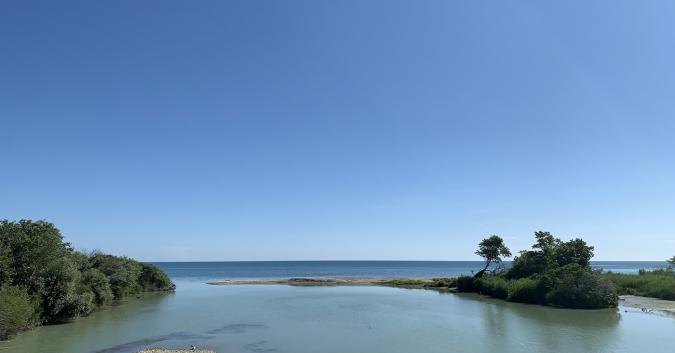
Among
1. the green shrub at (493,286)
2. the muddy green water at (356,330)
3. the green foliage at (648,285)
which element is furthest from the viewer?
the green shrub at (493,286)

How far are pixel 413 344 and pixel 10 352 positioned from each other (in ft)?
85.2

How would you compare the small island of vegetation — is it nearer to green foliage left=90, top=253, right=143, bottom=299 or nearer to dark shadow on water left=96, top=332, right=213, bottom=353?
dark shadow on water left=96, top=332, right=213, bottom=353

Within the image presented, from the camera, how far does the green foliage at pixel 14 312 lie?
111 feet

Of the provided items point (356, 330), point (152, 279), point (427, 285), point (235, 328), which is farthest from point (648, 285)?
point (152, 279)

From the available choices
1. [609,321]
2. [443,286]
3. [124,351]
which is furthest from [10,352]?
[443,286]

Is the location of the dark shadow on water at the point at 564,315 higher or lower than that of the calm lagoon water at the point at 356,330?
higher

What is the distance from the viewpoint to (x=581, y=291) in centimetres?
5625

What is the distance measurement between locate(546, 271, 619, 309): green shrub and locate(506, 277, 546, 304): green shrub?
6.05 ft

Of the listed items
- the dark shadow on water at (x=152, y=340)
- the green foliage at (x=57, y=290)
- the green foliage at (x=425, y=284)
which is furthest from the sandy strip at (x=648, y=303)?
the green foliage at (x=57, y=290)

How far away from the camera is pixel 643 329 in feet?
132

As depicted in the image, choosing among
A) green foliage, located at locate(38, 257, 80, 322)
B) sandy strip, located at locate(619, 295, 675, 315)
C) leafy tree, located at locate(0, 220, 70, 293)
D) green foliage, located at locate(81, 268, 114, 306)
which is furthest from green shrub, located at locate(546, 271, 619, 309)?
leafy tree, located at locate(0, 220, 70, 293)

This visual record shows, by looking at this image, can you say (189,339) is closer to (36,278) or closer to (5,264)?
(36,278)

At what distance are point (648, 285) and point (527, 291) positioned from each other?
1874 cm

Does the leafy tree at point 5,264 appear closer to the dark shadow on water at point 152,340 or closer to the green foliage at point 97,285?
the dark shadow on water at point 152,340
